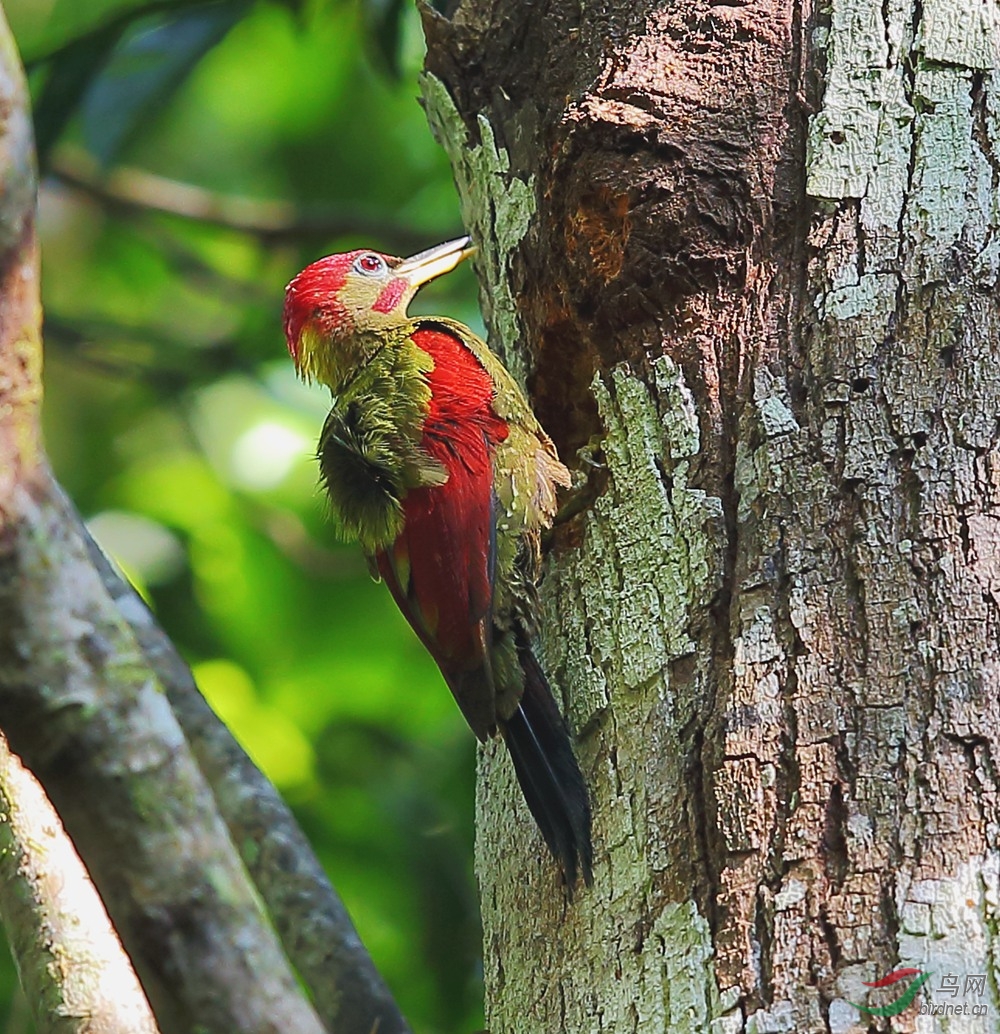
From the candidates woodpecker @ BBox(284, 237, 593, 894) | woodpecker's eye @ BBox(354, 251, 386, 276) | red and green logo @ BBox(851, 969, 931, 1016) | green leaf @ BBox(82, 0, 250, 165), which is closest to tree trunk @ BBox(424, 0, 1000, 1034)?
red and green logo @ BBox(851, 969, 931, 1016)

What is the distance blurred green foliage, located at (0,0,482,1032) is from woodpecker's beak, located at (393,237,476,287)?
86 centimetres

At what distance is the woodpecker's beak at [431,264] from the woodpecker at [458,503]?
0.59m

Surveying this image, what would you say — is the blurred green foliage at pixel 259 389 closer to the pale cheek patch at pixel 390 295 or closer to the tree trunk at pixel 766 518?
the pale cheek patch at pixel 390 295

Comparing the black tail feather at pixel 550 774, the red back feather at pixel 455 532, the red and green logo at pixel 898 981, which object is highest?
the red back feather at pixel 455 532

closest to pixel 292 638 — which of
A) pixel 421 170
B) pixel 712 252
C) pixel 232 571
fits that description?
pixel 232 571

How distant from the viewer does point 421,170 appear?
303 inches

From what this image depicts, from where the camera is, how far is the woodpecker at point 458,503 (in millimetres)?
3270

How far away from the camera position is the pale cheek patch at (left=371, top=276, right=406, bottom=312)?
4535 mm

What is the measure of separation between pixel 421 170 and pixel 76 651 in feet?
19.5

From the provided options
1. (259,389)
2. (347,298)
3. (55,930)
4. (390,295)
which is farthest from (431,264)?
(55,930)

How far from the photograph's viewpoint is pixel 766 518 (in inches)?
101

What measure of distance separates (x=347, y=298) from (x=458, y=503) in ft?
4.01

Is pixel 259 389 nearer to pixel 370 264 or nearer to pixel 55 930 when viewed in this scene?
pixel 370 264

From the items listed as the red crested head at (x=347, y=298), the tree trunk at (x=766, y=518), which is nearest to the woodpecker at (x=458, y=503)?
the tree trunk at (x=766, y=518)
